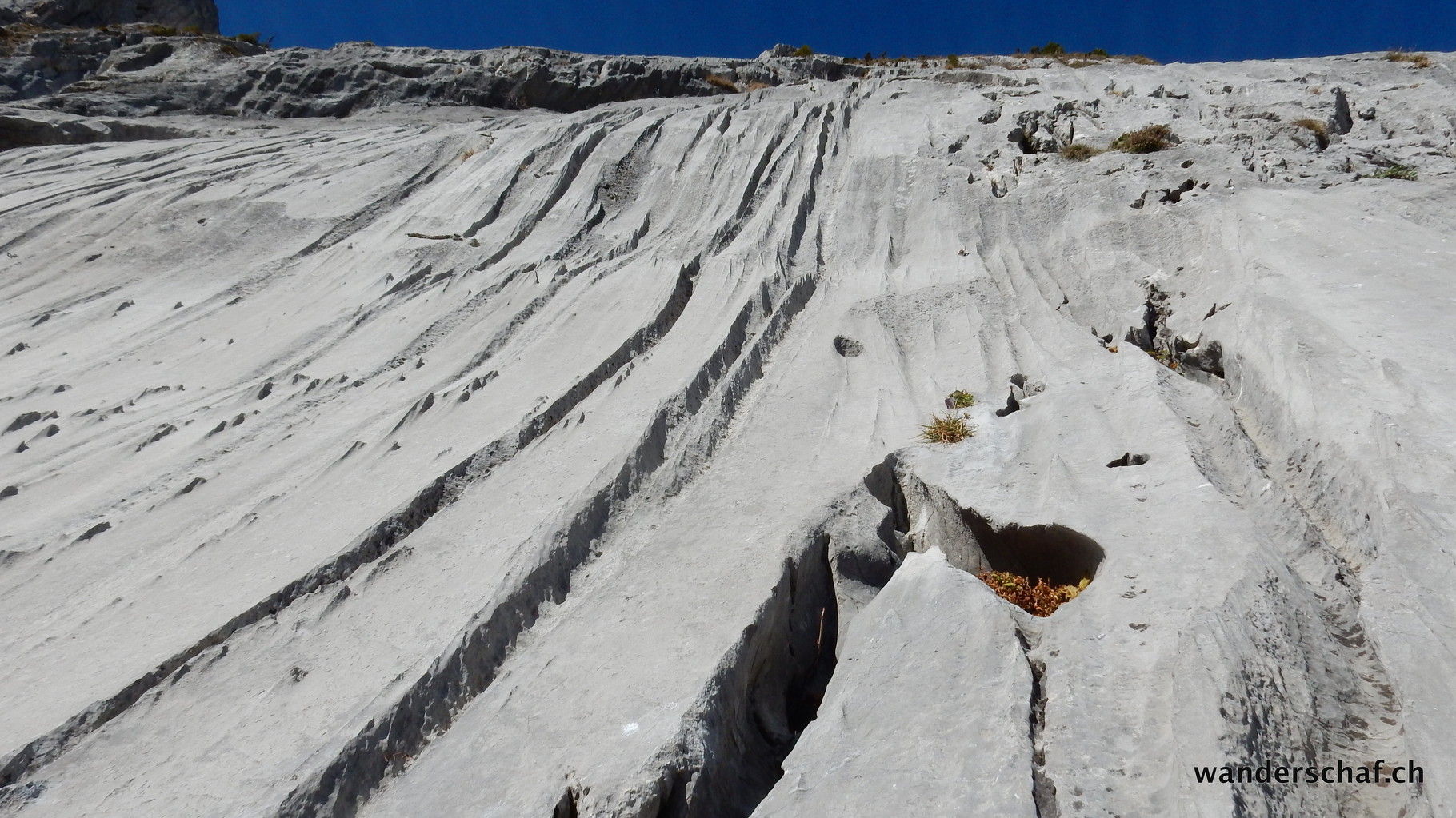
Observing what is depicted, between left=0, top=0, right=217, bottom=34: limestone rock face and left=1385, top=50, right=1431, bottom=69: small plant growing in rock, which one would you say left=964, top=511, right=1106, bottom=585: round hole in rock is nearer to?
left=1385, top=50, right=1431, bottom=69: small plant growing in rock

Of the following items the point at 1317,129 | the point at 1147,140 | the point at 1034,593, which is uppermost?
the point at 1317,129

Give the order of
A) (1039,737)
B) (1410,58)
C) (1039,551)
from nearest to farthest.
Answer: (1039,737), (1039,551), (1410,58)

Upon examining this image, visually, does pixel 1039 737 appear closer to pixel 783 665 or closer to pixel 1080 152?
pixel 783 665

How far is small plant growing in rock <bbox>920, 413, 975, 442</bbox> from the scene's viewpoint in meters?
7.31

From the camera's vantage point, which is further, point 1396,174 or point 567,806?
point 1396,174

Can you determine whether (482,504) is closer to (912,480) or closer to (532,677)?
→ (532,677)

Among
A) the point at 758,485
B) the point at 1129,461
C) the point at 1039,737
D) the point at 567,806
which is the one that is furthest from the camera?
the point at 758,485

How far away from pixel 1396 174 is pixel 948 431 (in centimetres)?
805

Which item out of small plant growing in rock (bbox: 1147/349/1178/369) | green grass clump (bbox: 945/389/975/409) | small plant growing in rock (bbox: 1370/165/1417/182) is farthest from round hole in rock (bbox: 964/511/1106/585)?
small plant growing in rock (bbox: 1370/165/1417/182)

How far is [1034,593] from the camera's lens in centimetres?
552

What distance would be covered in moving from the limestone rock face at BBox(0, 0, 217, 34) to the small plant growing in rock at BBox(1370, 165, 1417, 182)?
38.6 meters

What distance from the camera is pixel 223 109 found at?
23.2 m

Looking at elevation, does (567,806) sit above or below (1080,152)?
below

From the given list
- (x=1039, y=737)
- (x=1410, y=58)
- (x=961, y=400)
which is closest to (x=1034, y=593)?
(x=1039, y=737)
